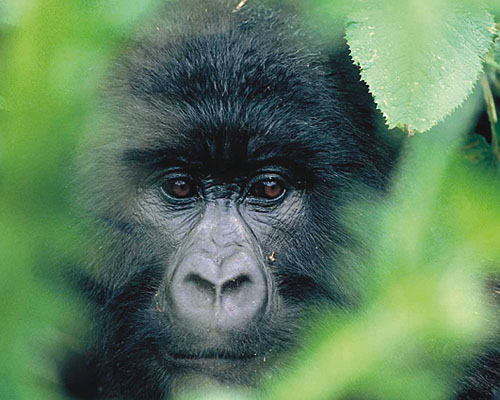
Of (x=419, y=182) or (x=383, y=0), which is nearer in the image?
(x=419, y=182)

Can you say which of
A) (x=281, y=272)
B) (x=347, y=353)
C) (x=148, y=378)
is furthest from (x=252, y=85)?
(x=347, y=353)

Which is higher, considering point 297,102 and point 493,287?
point 297,102

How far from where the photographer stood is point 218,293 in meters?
1.98

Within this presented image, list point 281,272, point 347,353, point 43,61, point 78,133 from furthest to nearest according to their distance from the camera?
point 281,272, point 78,133, point 43,61, point 347,353

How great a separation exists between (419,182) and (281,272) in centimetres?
89

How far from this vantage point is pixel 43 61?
1.37 m

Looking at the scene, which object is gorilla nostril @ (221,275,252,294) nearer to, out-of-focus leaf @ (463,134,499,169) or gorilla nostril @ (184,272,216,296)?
gorilla nostril @ (184,272,216,296)

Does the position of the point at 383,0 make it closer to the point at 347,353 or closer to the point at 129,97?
the point at 129,97

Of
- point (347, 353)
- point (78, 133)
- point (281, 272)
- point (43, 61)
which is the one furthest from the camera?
point (281, 272)

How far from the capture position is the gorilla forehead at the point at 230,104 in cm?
220

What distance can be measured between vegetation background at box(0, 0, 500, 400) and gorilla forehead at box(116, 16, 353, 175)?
0.49ft

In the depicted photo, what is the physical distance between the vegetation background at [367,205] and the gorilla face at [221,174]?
0.10 meters

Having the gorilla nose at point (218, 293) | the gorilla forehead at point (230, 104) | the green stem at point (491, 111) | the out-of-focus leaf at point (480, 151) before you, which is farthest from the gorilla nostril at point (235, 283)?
the green stem at point (491, 111)

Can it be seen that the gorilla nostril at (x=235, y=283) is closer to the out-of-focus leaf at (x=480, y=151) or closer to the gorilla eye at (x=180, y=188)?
the gorilla eye at (x=180, y=188)
